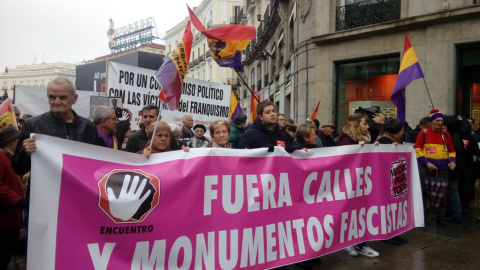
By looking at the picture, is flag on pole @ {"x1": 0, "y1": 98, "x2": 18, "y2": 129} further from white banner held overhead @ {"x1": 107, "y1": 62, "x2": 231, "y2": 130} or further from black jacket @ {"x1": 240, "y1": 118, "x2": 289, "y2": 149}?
black jacket @ {"x1": 240, "y1": 118, "x2": 289, "y2": 149}

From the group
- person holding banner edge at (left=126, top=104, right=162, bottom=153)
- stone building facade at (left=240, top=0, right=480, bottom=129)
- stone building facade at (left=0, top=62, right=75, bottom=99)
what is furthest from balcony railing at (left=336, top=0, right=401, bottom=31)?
stone building facade at (left=0, top=62, right=75, bottom=99)

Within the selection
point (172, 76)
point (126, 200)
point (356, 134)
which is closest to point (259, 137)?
point (172, 76)

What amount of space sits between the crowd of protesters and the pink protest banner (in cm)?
22

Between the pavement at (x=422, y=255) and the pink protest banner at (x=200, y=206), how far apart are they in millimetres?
291

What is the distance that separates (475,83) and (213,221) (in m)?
10.6

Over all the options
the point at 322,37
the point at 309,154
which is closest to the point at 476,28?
the point at 322,37

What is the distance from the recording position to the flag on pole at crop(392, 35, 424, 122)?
6277 millimetres

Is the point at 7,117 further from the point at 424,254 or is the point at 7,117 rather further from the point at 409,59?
the point at 409,59

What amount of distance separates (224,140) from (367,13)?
10624 mm

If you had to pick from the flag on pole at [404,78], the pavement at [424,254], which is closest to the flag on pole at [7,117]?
the pavement at [424,254]

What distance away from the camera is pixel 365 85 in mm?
13352

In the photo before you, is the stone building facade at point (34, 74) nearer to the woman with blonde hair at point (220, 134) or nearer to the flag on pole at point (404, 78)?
the flag on pole at point (404, 78)

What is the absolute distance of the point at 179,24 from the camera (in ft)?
207

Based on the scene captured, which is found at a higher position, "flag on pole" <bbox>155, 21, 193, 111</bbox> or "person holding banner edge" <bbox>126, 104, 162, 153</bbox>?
"flag on pole" <bbox>155, 21, 193, 111</bbox>
